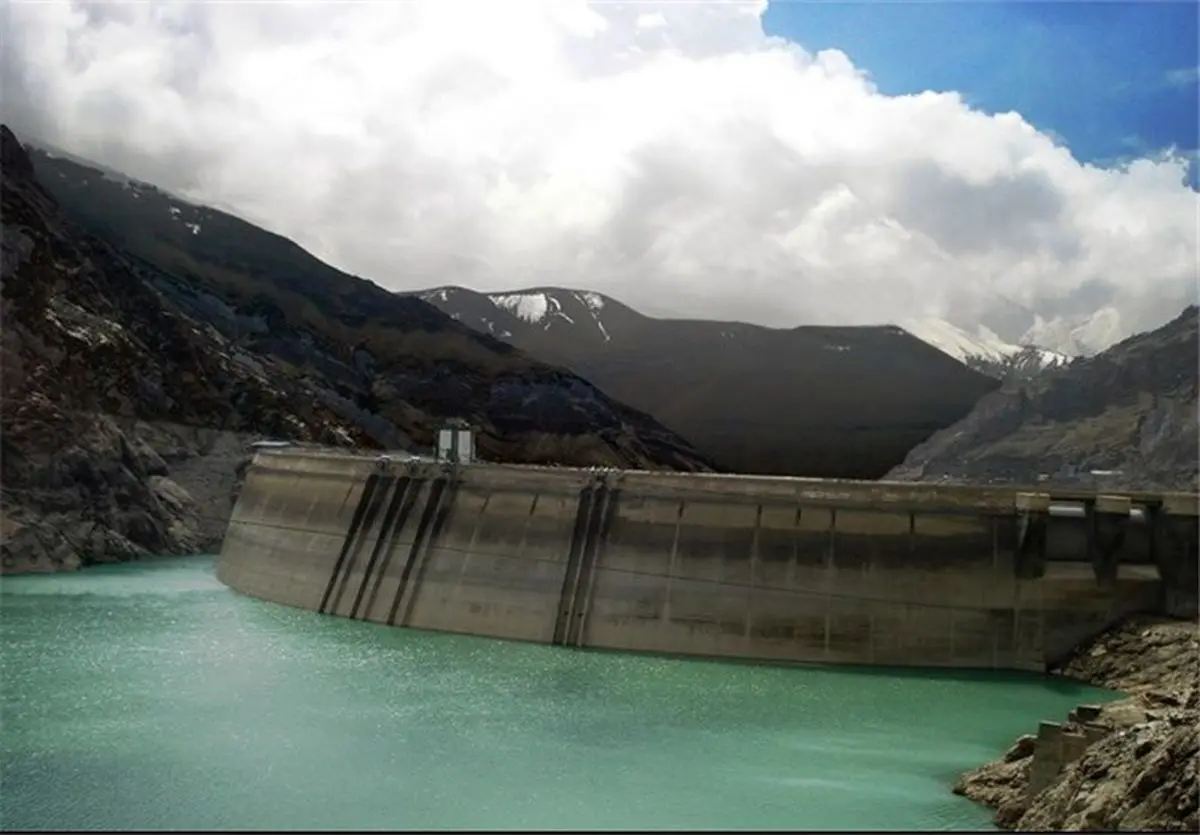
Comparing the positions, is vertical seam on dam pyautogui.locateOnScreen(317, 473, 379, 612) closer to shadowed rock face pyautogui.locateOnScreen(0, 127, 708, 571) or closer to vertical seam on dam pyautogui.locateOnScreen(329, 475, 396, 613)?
vertical seam on dam pyautogui.locateOnScreen(329, 475, 396, 613)

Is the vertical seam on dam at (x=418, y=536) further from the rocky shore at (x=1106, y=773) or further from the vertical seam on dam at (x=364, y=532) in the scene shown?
the rocky shore at (x=1106, y=773)

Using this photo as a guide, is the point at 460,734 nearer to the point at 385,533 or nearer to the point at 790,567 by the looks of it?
the point at 790,567

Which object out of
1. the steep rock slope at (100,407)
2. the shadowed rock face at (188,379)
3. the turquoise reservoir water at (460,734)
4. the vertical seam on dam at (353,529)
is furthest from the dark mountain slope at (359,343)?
the turquoise reservoir water at (460,734)

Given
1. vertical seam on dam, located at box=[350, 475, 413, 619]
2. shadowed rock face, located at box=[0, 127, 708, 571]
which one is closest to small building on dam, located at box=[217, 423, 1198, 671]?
vertical seam on dam, located at box=[350, 475, 413, 619]

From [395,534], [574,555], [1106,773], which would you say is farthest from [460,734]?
[395,534]

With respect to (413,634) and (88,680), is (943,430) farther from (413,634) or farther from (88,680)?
(88,680)
